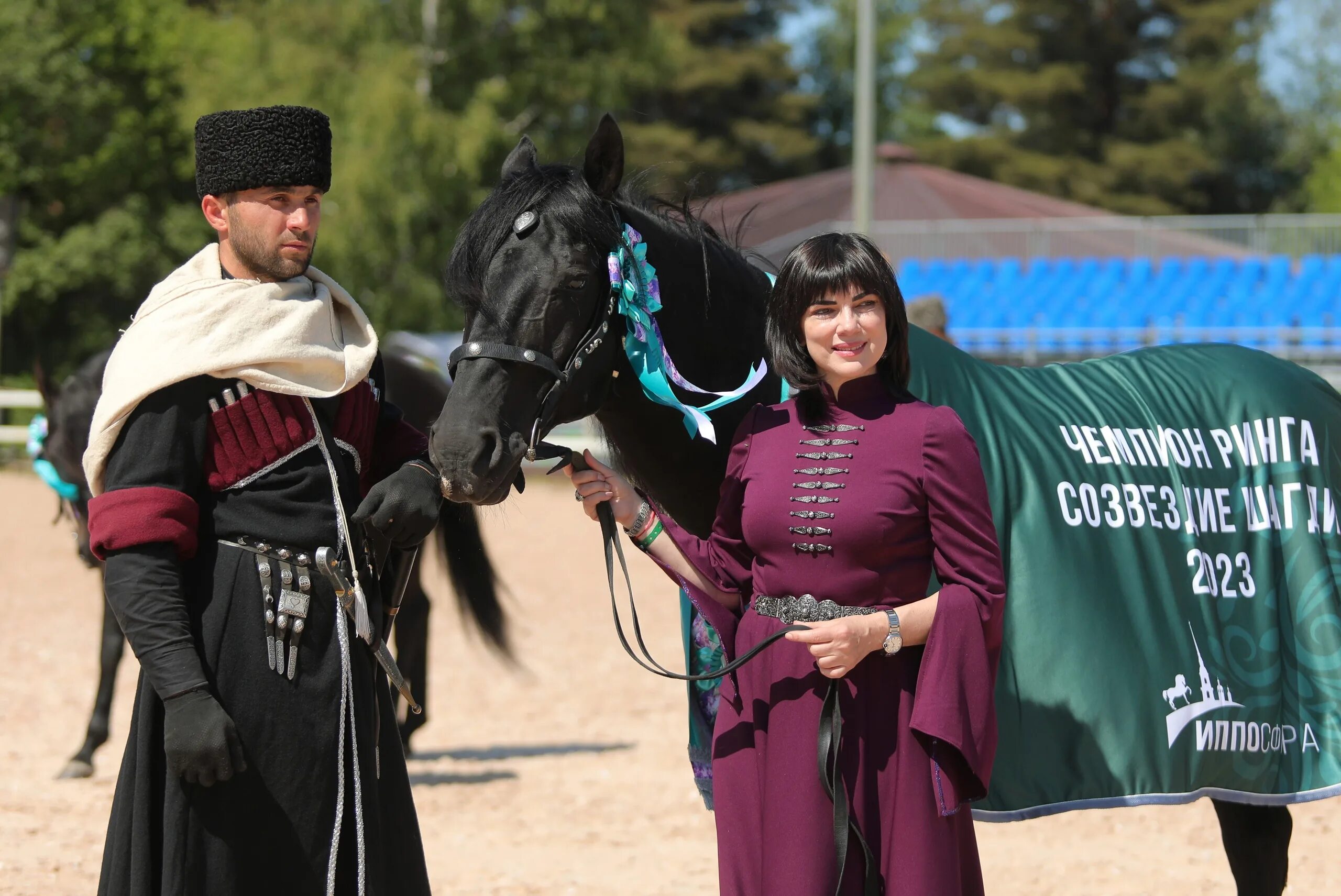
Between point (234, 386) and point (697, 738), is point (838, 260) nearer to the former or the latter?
point (234, 386)

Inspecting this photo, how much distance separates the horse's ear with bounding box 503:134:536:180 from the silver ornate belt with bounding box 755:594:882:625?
1.04 m

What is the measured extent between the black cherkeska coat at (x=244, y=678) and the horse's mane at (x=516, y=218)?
1.24 feet

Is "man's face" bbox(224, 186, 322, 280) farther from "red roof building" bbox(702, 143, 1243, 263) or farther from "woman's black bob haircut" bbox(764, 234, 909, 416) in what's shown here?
"red roof building" bbox(702, 143, 1243, 263)

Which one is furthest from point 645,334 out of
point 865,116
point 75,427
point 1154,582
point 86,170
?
point 86,170

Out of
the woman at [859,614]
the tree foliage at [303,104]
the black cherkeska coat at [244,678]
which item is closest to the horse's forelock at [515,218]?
the black cherkeska coat at [244,678]

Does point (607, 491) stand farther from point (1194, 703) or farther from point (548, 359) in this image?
point (1194, 703)

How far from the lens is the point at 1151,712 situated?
3.23 metres

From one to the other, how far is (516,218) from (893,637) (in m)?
1.10

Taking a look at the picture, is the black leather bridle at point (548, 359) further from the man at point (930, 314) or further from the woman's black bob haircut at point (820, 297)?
the man at point (930, 314)

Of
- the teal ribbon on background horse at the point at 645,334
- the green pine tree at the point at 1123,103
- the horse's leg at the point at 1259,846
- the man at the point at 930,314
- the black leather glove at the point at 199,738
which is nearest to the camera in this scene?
the black leather glove at the point at 199,738

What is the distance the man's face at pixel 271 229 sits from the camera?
2.49m

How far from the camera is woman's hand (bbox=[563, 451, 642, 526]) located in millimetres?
2598

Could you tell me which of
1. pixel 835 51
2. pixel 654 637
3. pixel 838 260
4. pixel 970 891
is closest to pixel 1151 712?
pixel 970 891

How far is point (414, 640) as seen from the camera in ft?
19.3
